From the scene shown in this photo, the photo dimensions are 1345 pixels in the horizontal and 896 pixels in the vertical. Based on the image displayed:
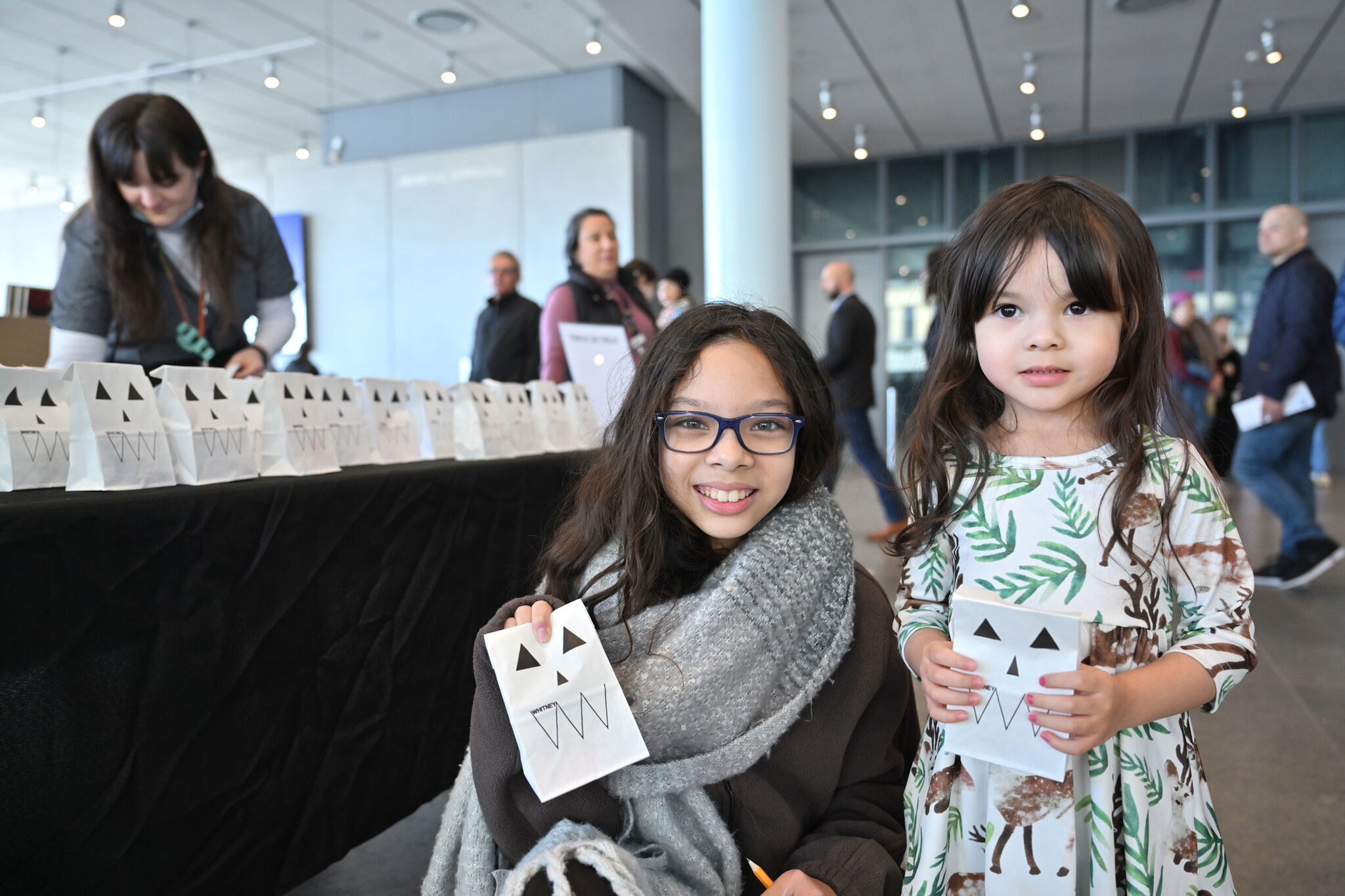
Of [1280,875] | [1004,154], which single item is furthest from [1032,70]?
[1280,875]

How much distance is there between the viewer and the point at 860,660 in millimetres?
1059

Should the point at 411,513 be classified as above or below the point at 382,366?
below

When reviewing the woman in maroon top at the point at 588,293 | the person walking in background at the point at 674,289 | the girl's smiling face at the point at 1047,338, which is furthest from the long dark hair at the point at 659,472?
the person walking in background at the point at 674,289

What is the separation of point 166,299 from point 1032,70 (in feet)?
22.8

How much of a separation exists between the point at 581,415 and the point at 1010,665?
6.05 ft

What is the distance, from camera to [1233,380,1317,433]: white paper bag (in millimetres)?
3594

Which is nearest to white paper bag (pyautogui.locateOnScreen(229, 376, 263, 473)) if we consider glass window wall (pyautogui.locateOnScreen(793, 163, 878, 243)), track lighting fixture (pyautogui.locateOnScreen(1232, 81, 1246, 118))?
track lighting fixture (pyautogui.locateOnScreen(1232, 81, 1246, 118))

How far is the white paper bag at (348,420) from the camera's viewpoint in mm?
1616

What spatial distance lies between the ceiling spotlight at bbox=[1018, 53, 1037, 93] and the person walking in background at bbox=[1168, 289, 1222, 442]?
2.07m

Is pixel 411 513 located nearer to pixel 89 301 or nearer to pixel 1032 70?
pixel 89 301

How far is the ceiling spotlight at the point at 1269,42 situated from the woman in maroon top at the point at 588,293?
5.55 metres

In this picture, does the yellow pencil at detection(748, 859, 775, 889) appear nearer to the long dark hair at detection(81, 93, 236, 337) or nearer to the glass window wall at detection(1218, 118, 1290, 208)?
the long dark hair at detection(81, 93, 236, 337)

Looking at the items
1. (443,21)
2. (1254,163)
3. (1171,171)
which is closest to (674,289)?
(443,21)

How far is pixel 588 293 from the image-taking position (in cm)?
313
